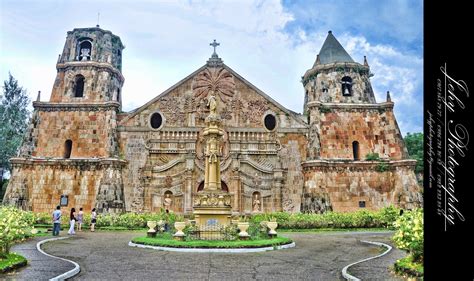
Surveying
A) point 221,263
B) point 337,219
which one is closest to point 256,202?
point 337,219

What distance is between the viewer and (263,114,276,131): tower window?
26797mm

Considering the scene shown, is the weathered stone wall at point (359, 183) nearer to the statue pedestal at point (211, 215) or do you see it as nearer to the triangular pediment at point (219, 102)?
the triangular pediment at point (219, 102)

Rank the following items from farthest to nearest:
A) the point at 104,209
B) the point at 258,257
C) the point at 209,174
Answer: the point at 104,209
the point at 209,174
the point at 258,257

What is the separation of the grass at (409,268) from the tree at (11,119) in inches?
1319

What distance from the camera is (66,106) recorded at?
26.2 meters

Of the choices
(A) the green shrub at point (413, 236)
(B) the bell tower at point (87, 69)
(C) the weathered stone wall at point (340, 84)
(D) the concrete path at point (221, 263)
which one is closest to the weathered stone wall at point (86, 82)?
(B) the bell tower at point (87, 69)

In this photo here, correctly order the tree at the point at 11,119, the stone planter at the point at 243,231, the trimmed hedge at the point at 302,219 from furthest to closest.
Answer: the tree at the point at 11,119 < the trimmed hedge at the point at 302,219 < the stone planter at the point at 243,231

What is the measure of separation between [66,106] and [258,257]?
2106cm

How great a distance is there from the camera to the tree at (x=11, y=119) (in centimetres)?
3281

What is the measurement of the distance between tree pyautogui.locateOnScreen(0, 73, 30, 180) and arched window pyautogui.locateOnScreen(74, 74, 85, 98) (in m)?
9.04

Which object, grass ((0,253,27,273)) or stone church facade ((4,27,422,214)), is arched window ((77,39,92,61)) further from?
grass ((0,253,27,273))

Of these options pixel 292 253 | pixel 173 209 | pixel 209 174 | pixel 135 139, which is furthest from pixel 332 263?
pixel 135 139

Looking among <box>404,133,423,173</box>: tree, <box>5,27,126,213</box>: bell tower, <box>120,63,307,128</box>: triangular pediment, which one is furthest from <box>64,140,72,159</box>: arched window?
<box>404,133,423,173</box>: tree
